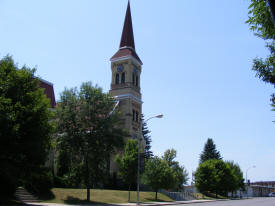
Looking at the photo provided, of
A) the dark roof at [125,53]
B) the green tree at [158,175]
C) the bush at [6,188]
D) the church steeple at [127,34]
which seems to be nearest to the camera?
the bush at [6,188]

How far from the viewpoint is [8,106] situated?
16.8m

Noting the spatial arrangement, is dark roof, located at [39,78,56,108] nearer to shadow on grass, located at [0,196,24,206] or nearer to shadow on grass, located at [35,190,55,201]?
shadow on grass, located at [35,190,55,201]

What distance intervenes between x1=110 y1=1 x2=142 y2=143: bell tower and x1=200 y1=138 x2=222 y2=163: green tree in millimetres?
38905

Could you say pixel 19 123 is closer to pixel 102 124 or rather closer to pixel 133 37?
pixel 102 124

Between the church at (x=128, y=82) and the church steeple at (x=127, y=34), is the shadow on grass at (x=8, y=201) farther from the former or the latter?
the church steeple at (x=127, y=34)

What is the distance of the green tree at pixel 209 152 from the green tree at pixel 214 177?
24063 mm

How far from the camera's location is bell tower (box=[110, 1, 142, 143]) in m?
49.9

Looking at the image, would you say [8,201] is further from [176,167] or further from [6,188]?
[176,167]

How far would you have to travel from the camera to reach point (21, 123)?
683 inches

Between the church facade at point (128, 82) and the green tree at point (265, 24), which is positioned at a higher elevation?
the church facade at point (128, 82)

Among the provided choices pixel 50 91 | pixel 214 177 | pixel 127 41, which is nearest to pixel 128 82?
pixel 127 41

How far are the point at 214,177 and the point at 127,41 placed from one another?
31984 millimetres

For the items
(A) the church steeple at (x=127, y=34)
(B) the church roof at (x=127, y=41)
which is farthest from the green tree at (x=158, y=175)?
(A) the church steeple at (x=127, y=34)

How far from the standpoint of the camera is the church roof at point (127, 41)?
5478cm
